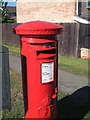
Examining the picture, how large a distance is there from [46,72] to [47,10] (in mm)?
17952

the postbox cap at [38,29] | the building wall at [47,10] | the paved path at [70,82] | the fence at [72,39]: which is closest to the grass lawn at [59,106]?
the paved path at [70,82]

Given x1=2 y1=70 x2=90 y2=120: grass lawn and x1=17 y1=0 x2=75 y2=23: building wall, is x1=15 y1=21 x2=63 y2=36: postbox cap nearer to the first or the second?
x1=2 y1=70 x2=90 y2=120: grass lawn

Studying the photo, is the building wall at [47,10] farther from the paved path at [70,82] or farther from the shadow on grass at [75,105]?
the shadow on grass at [75,105]

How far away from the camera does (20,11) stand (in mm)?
23891

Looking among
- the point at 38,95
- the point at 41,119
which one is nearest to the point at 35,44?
the point at 38,95

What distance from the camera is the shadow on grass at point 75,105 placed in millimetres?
4742

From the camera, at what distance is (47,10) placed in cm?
2102

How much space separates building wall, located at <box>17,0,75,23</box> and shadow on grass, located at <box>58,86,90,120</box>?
1392 cm

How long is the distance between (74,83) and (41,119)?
3291mm

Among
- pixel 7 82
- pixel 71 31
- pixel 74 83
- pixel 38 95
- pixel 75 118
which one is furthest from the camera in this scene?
pixel 71 31

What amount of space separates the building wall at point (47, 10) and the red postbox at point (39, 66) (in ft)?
52.0

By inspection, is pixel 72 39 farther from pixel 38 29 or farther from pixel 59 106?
pixel 38 29

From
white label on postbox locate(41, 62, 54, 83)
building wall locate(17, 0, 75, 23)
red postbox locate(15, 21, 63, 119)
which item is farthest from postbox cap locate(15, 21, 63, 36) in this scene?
building wall locate(17, 0, 75, 23)

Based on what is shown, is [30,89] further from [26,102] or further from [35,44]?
[35,44]
